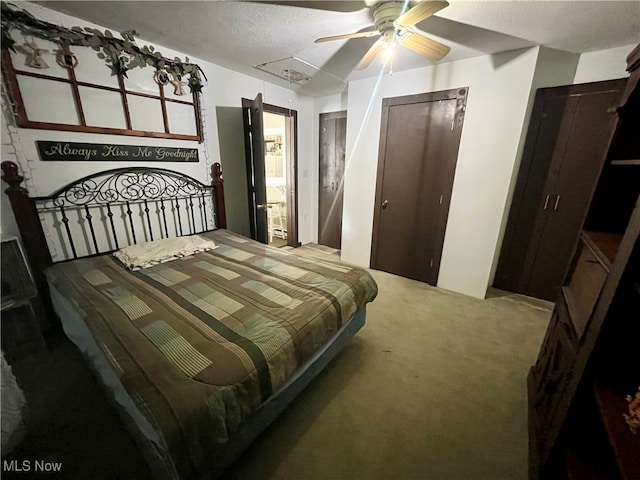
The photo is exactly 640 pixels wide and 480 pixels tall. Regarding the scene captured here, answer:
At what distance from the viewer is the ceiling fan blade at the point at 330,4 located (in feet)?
5.07

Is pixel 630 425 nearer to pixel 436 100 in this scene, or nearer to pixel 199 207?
pixel 436 100

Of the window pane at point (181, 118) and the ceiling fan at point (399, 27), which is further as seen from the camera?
the window pane at point (181, 118)

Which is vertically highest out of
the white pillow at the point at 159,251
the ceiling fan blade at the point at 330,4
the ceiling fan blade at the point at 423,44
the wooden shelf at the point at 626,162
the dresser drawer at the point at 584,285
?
the ceiling fan blade at the point at 330,4

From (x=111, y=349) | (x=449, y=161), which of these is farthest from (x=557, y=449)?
(x=449, y=161)

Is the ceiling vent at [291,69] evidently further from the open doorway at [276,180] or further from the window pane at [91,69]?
the open doorway at [276,180]

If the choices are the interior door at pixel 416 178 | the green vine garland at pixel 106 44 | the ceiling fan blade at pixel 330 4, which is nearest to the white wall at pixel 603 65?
the interior door at pixel 416 178

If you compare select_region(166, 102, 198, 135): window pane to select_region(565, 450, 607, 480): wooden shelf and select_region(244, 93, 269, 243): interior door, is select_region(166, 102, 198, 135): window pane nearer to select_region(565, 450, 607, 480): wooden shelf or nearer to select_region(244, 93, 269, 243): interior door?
select_region(244, 93, 269, 243): interior door

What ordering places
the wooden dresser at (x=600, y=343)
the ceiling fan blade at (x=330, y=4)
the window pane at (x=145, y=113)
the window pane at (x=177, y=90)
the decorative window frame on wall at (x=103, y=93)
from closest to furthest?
the wooden dresser at (x=600, y=343) → the ceiling fan blade at (x=330, y=4) → the decorative window frame on wall at (x=103, y=93) → the window pane at (x=145, y=113) → the window pane at (x=177, y=90)

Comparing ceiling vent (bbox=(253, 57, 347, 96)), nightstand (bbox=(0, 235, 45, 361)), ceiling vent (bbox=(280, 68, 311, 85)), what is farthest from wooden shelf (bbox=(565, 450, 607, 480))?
ceiling vent (bbox=(280, 68, 311, 85))

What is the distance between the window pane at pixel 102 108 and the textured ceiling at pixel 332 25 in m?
0.50

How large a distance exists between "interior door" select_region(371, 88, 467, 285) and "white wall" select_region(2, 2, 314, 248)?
4.64 ft

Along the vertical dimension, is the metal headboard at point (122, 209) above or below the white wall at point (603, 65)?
below

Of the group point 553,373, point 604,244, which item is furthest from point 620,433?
point 604,244

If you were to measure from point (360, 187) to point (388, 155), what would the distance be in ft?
1.82
